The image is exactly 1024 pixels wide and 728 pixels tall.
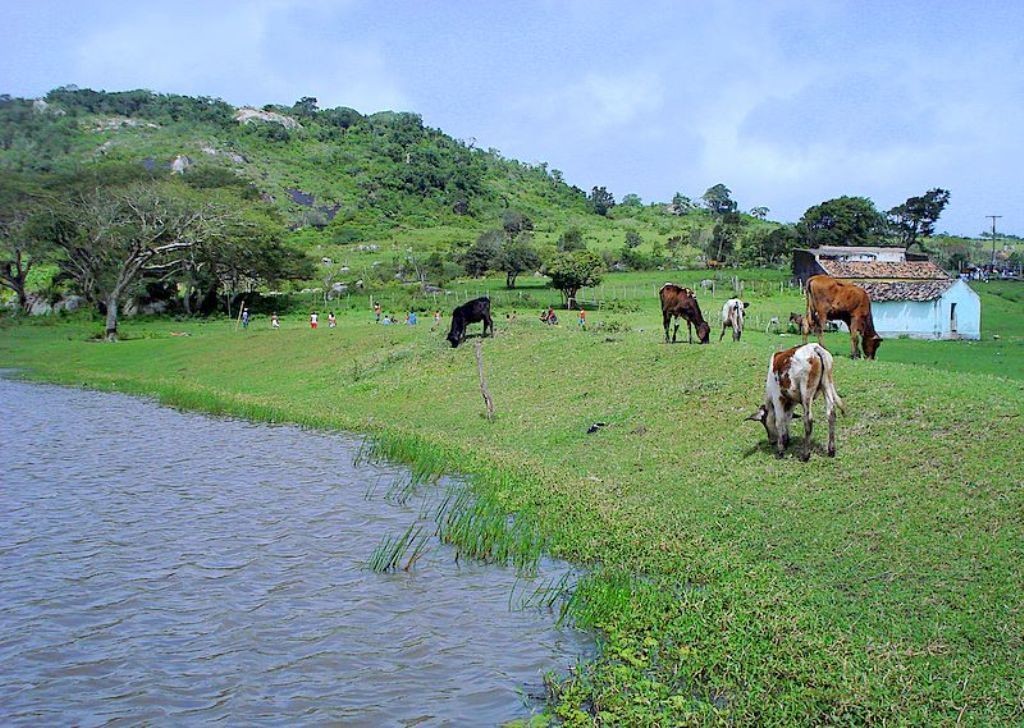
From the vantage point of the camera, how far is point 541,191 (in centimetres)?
14538

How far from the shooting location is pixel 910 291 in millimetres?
40875

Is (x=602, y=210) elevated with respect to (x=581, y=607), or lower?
elevated

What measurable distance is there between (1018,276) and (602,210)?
7101 centimetres

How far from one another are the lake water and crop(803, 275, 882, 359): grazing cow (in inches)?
437

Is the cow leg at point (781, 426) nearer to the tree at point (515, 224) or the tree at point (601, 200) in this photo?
the tree at point (515, 224)

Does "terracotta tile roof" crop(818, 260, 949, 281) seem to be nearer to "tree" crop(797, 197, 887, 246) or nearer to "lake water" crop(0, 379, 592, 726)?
"tree" crop(797, 197, 887, 246)

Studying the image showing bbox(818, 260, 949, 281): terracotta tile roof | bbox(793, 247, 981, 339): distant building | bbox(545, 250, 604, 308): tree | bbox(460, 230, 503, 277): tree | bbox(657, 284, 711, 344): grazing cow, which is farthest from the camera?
bbox(460, 230, 503, 277): tree

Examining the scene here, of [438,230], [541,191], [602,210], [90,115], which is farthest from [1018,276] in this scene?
[90,115]

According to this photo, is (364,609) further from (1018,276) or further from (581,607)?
(1018,276)

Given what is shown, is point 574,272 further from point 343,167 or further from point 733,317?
point 343,167

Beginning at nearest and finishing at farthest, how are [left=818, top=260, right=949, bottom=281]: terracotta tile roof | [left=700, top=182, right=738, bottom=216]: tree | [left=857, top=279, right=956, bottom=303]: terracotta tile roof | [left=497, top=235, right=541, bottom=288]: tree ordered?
[left=857, top=279, right=956, bottom=303]: terracotta tile roof
[left=818, top=260, right=949, bottom=281]: terracotta tile roof
[left=497, top=235, right=541, bottom=288]: tree
[left=700, top=182, right=738, bottom=216]: tree

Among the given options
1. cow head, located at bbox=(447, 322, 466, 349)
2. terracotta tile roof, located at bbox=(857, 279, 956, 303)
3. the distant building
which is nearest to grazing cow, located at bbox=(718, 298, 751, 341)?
cow head, located at bbox=(447, 322, 466, 349)

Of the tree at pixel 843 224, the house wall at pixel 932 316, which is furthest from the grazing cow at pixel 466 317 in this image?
the tree at pixel 843 224

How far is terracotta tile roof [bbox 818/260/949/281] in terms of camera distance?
46.5 metres
